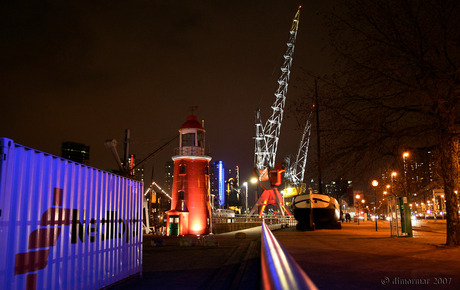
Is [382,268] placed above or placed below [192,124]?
below

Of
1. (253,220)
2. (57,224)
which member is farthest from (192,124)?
(57,224)

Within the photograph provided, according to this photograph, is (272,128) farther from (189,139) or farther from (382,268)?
(382,268)

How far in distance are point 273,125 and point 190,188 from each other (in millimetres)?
48376

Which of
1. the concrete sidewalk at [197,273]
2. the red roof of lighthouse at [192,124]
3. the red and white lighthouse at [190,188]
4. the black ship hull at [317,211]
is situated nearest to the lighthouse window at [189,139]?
the red and white lighthouse at [190,188]

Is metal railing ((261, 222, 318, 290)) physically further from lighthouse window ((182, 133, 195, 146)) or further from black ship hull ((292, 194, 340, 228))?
lighthouse window ((182, 133, 195, 146))

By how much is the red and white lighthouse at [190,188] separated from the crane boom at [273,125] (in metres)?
40.7

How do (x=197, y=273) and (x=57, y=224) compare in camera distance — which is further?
(x=197, y=273)

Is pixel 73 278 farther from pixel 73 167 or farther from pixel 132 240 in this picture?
pixel 132 240

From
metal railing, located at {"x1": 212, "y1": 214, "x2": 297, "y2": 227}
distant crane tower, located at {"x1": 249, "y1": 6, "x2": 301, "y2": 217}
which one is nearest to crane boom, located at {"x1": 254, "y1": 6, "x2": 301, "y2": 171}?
distant crane tower, located at {"x1": 249, "y1": 6, "x2": 301, "y2": 217}

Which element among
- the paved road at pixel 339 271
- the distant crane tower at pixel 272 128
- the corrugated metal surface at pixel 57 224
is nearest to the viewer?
the corrugated metal surface at pixel 57 224

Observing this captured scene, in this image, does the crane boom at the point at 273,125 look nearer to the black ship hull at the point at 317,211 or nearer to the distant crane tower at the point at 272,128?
the distant crane tower at the point at 272,128

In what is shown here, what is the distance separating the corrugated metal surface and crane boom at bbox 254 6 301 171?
64.4 meters

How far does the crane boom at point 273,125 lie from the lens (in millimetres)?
73250

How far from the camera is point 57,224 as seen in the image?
6.08 metres
